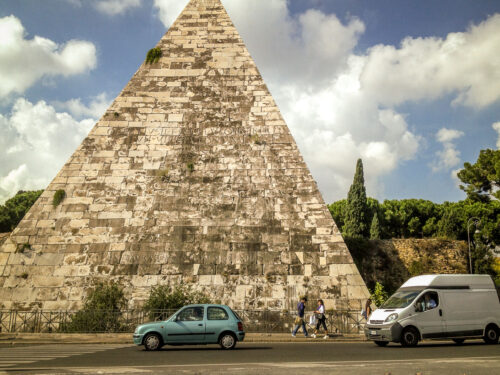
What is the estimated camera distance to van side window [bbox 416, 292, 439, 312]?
966cm

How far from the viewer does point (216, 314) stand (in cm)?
889

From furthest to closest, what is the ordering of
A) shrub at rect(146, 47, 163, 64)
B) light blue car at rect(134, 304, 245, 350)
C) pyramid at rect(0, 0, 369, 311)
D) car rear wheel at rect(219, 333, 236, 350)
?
shrub at rect(146, 47, 163, 64)
pyramid at rect(0, 0, 369, 311)
car rear wheel at rect(219, 333, 236, 350)
light blue car at rect(134, 304, 245, 350)

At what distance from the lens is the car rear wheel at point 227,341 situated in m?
8.78

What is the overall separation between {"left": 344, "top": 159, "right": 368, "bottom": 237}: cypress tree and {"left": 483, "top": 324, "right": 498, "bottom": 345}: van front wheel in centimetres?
2363

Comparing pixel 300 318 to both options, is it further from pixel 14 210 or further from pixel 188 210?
pixel 14 210

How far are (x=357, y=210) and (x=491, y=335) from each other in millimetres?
24161

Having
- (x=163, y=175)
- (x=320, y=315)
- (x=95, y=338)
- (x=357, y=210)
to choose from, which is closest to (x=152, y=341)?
(x=95, y=338)

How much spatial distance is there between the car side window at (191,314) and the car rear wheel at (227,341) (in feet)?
2.24

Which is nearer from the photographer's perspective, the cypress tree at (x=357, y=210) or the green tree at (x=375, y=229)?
the green tree at (x=375, y=229)

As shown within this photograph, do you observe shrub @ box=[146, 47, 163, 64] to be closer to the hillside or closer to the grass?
the grass

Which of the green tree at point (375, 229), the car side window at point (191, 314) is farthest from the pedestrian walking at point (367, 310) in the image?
the green tree at point (375, 229)

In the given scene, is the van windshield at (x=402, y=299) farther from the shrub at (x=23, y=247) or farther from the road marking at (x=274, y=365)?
the shrub at (x=23, y=247)

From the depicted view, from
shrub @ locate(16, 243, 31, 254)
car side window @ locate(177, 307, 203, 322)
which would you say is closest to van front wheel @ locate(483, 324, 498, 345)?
car side window @ locate(177, 307, 203, 322)

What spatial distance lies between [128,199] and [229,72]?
6.43m
